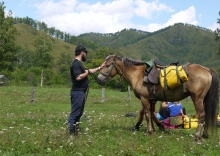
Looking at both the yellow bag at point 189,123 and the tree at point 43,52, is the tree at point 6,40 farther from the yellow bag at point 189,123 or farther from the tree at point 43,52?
the yellow bag at point 189,123

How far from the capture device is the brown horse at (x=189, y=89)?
31.1 feet

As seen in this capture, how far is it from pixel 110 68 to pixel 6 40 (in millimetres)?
49410

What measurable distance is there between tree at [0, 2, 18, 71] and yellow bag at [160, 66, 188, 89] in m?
49.7

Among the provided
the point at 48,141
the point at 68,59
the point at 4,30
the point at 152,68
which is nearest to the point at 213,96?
the point at 152,68

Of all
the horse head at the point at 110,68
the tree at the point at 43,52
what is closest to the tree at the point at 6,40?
the tree at the point at 43,52

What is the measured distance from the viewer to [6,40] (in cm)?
5491

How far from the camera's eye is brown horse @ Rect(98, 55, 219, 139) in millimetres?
9469

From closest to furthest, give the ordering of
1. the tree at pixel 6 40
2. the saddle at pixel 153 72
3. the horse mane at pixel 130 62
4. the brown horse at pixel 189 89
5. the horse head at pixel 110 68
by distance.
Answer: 1. the brown horse at pixel 189 89
2. the saddle at pixel 153 72
3. the horse head at pixel 110 68
4. the horse mane at pixel 130 62
5. the tree at pixel 6 40

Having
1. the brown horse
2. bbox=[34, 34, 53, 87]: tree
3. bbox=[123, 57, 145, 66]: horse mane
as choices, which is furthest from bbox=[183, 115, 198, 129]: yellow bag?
bbox=[34, 34, 53, 87]: tree

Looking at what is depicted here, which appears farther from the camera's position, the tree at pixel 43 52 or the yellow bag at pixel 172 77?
the tree at pixel 43 52

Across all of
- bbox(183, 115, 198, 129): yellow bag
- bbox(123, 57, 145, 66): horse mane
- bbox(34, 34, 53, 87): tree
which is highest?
bbox(34, 34, 53, 87): tree

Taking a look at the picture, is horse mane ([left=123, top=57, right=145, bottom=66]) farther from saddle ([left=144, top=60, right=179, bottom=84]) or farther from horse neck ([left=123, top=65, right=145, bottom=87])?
saddle ([left=144, top=60, right=179, bottom=84])

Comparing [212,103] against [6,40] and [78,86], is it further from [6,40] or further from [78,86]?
[6,40]

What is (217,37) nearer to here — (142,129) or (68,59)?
(142,129)
